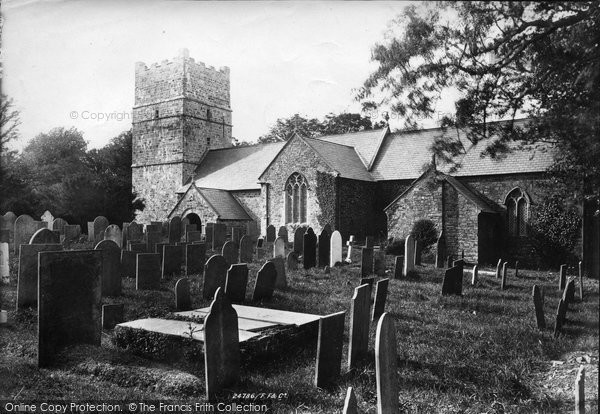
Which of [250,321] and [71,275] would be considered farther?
[250,321]

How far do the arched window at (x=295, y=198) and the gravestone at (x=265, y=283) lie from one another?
561 inches

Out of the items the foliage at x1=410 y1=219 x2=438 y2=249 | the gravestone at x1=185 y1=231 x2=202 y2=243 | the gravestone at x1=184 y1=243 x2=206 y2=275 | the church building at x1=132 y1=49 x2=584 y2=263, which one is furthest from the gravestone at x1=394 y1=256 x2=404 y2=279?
the gravestone at x1=185 y1=231 x2=202 y2=243

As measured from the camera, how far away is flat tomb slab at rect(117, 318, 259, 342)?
525 cm

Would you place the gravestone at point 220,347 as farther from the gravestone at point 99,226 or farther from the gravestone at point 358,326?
the gravestone at point 99,226

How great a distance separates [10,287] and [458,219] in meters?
15.0

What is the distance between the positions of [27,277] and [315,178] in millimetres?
15852

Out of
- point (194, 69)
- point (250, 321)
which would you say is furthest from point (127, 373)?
point (194, 69)

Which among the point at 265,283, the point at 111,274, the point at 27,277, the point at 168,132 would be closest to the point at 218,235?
the point at 111,274

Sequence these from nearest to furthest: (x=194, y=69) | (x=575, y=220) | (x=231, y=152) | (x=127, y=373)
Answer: (x=127, y=373)
(x=575, y=220)
(x=194, y=69)
(x=231, y=152)

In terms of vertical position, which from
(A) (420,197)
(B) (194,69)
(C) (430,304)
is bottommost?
(C) (430,304)

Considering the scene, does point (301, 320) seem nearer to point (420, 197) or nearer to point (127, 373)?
point (127, 373)

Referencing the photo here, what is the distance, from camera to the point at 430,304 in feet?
28.7

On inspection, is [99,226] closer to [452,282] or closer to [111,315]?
[111,315]

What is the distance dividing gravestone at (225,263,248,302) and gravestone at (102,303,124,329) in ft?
5.66
